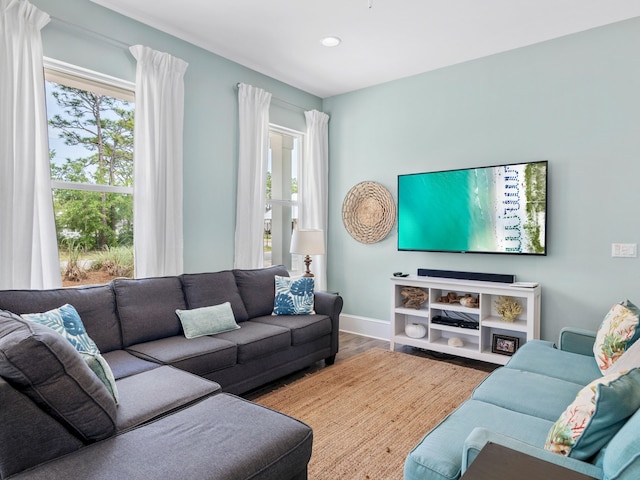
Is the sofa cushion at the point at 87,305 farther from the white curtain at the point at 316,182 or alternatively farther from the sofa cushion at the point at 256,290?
the white curtain at the point at 316,182

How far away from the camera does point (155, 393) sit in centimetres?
192

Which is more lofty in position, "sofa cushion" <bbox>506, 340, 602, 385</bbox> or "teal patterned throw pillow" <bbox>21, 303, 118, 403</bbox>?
"teal patterned throw pillow" <bbox>21, 303, 118, 403</bbox>

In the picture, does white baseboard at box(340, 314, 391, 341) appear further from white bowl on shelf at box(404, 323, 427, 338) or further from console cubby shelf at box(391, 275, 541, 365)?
white bowl on shelf at box(404, 323, 427, 338)

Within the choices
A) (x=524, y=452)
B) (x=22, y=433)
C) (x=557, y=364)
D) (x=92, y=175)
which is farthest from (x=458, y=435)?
(x=92, y=175)

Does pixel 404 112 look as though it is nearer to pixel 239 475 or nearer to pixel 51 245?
pixel 51 245

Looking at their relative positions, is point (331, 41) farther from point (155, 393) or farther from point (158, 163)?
point (155, 393)

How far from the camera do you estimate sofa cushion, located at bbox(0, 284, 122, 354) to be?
2.25 meters

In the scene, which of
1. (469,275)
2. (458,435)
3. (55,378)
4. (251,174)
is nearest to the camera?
(55,378)

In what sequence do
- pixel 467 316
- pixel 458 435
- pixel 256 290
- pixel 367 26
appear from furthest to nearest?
1. pixel 467 316
2. pixel 256 290
3. pixel 367 26
4. pixel 458 435

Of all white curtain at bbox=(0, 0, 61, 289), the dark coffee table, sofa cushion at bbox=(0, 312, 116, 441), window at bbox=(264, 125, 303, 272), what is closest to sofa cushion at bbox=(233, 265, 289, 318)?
window at bbox=(264, 125, 303, 272)

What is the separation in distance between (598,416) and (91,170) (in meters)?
3.35

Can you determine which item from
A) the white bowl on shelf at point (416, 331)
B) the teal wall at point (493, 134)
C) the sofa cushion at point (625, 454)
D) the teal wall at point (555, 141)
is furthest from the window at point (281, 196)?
the sofa cushion at point (625, 454)

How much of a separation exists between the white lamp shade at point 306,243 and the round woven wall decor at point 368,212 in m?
0.80

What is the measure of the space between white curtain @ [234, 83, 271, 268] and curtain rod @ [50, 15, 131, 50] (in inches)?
44.6
